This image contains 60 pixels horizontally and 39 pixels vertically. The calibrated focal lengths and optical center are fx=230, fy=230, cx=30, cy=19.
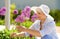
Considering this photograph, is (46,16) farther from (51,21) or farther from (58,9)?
(58,9)

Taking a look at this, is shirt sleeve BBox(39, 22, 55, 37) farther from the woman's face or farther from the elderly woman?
the woman's face

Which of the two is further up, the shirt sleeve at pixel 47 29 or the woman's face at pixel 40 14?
the woman's face at pixel 40 14

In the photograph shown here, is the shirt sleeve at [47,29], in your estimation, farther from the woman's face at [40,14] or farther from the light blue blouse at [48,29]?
the woman's face at [40,14]

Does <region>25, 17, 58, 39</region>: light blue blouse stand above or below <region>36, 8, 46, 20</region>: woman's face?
below

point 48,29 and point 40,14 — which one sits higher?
point 40,14

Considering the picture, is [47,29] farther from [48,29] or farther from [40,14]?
[40,14]

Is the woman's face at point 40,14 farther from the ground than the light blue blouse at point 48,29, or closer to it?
farther from the ground

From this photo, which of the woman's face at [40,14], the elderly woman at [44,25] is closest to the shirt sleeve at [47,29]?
the elderly woman at [44,25]

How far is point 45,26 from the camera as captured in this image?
10.4 feet

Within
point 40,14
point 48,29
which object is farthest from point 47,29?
point 40,14

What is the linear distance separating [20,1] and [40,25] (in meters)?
6.70

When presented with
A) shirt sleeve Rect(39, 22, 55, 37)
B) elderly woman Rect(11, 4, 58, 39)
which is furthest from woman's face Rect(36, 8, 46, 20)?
shirt sleeve Rect(39, 22, 55, 37)

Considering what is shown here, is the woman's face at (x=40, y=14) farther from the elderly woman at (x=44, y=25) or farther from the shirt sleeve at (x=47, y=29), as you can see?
the shirt sleeve at (x=47, y=29)

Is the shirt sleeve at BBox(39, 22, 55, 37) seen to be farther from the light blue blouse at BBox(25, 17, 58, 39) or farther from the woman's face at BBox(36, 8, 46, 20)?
the woman's face at BBox(36, 8, 46, 20)
